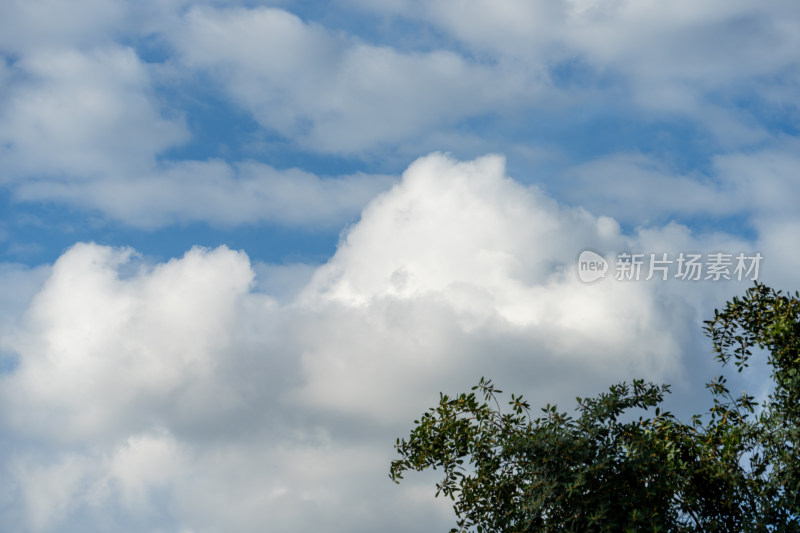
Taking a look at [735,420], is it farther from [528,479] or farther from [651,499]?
[528,479]

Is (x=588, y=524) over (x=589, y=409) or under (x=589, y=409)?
under

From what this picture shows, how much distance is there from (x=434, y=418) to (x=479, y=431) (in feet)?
2.40

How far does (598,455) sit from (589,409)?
2.64 feet

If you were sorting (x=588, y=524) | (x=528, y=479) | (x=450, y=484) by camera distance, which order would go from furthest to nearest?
1. (x=450, y=484)
2. (x=528, y=479)
3. (x=588, y=524)

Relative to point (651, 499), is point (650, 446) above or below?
above

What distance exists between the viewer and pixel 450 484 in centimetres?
1277

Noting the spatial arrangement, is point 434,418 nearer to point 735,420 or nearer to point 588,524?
point 588,524

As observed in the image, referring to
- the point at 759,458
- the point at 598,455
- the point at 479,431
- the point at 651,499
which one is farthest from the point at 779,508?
the point at 479,431

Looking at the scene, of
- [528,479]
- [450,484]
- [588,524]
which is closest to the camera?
[588,524]

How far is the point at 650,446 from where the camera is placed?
1221 centimetres

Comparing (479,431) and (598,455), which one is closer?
(598,455)

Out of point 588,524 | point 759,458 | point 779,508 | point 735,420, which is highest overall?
point 735,420

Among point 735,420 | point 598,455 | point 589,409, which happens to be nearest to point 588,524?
point 598,455

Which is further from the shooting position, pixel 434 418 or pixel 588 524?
pixel 434 418
